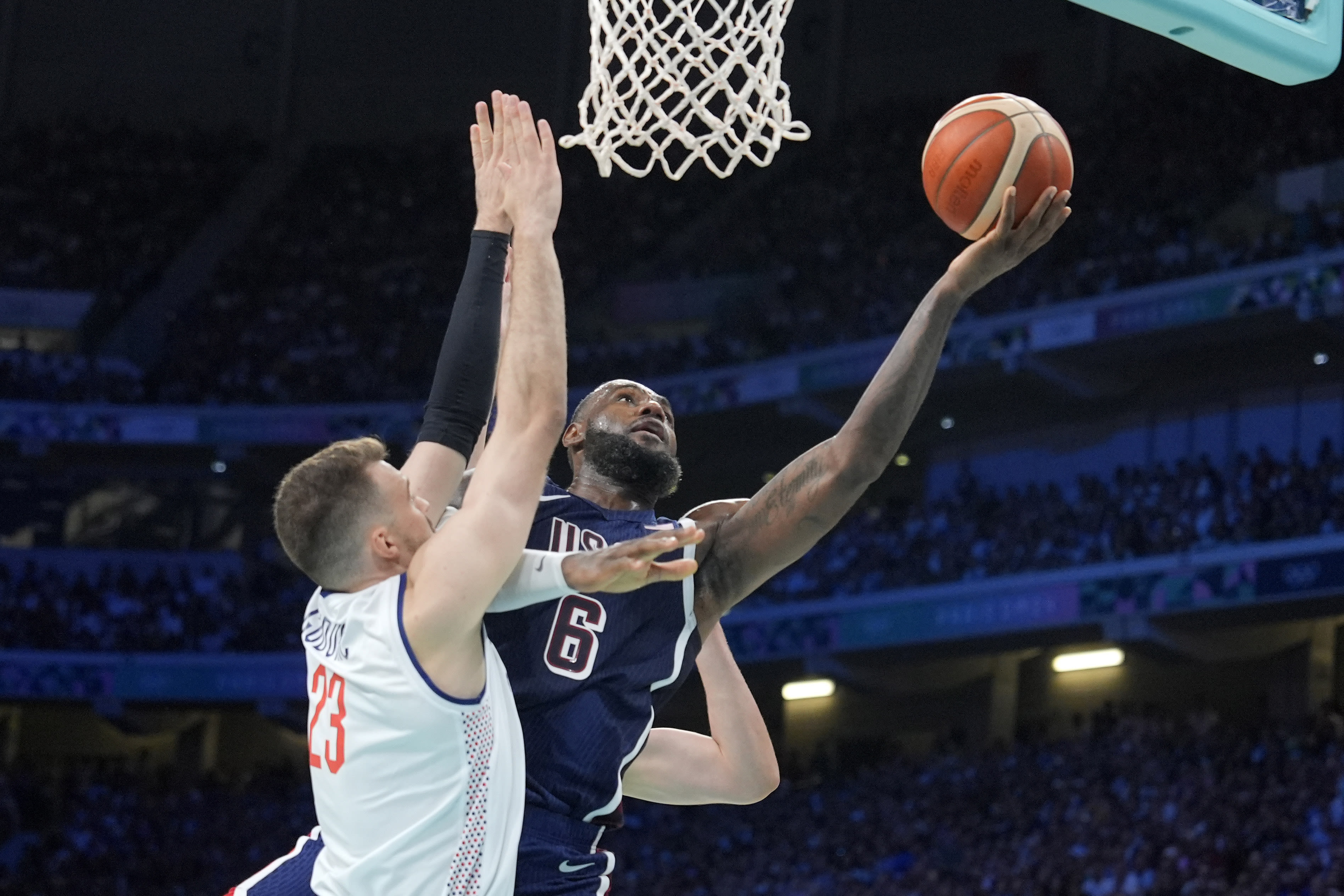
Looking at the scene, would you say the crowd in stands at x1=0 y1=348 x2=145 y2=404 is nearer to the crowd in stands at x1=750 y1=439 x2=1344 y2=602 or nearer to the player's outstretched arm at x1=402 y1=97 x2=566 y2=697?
the crowd in stands at x1=750 y1=439 x2=1344 y2=602

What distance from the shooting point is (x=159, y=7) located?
26.9 m

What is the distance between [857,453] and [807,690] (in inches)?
663

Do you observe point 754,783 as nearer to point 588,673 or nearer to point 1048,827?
point 588,673

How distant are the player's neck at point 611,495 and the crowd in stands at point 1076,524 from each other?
39.6 feet

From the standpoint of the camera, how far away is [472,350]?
3.48m

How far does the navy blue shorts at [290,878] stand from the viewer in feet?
10.6

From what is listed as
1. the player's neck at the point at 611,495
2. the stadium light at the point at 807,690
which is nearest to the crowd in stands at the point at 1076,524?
the stadium light at the point at 807,690

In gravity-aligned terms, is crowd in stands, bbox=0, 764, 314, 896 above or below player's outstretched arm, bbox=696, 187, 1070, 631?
below

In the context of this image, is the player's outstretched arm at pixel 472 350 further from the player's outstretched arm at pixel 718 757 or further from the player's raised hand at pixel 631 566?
the player's outstretched arm at pixel 718 757

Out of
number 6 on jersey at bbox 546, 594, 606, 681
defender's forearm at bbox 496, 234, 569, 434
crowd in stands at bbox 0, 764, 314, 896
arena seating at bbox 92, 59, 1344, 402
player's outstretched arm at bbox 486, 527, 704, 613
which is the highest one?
arena seating at bbox 92, 59, 1344, 402

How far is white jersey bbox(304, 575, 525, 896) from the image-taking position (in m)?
3.00

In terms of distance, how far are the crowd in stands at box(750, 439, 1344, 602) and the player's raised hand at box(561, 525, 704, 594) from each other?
42.2ft

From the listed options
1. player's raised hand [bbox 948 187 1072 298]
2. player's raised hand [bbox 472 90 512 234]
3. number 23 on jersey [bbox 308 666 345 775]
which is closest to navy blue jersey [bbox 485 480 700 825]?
number 23 on jersey [bbox 308 666 345 775]

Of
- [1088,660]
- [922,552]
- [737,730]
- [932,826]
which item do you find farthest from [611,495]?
[1088,660]
